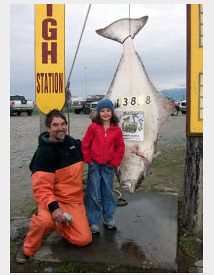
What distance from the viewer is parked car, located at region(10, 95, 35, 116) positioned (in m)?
28.9

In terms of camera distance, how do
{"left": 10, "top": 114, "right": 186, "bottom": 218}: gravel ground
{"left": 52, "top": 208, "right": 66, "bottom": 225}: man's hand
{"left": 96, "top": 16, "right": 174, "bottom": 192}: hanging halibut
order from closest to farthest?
{"left": 52, "top": 208, "right": 66, "bottom": 225}: man's hand, {"left": 96, "top": 16, "right": 174, "bottom": 192}: hanging halibut, {"left": 10, "top": 114, "right": 186, "bottom": 218}: gravel ground

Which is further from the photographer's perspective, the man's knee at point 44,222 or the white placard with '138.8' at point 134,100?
the white placard with '138.8' at point 134,100

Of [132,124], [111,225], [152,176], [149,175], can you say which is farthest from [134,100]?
[149,175]

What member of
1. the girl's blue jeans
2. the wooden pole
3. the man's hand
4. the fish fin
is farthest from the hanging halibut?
the man's hand

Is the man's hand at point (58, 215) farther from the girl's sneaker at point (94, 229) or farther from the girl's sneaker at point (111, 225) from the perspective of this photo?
the girl's sneaker at point (111, 225)

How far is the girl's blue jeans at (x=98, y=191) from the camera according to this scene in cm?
458

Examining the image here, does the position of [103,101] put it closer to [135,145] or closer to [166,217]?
[135,145]

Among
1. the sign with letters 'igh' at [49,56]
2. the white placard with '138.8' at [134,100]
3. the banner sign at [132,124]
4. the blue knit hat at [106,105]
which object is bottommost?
the banner sign at [132,124]

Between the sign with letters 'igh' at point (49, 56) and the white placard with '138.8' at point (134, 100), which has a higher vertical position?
the sign with letters 'igh' at point (49, 56)

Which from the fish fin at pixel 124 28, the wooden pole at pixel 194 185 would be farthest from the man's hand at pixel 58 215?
the fish fin at pixel 124 28

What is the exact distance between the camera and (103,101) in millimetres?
4523

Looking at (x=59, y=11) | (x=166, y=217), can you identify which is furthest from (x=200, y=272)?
(x=59, y=11)

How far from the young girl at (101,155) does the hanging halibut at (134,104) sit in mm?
174

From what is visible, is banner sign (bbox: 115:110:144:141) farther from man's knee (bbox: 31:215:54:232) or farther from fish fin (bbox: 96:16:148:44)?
man's knee (bbox: 31:215:54:232)
